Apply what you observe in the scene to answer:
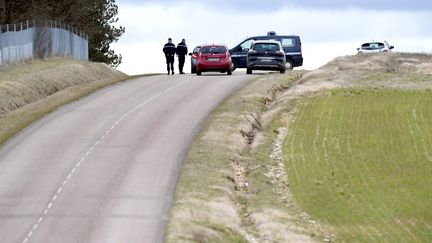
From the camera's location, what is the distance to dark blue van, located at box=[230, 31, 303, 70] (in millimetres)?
66062

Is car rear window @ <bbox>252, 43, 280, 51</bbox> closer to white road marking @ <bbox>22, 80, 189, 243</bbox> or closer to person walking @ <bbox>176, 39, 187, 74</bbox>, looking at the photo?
person walking @ <bbox>176, 39, 187, 74</bbox>

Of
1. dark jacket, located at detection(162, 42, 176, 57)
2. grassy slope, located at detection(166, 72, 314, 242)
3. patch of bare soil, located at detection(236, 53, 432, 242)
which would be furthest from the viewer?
dark jacket, located at detection(162, 42, 176, 57)

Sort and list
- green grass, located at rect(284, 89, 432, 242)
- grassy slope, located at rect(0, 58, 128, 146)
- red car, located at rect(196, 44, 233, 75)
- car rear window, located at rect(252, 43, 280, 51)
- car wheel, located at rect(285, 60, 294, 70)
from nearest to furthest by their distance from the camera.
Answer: green grass, located at rect(284, 89, 432, 242), grassy slope, located at rect(0, 58, 128, 146), car rear window, located at rect(252, 43, 280, 51), red car, located at rect(196, 44, 233, 75), car wheel, located at rect(285, 60, 294, 70)

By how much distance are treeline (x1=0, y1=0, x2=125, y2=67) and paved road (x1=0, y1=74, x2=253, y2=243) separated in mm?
22537

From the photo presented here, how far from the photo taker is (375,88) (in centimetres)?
5103

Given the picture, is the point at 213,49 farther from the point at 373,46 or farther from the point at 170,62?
the point at 373,46

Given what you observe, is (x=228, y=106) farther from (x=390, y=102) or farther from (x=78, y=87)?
(x=78, y=87)

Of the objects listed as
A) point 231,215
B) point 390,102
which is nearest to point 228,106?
point 390,102

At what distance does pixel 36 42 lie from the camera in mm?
62156

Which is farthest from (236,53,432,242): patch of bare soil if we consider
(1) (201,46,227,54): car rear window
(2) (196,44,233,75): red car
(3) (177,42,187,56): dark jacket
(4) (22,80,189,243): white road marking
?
(3) (177,42,187,56): dark jacket

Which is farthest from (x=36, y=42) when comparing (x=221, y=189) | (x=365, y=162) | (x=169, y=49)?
(x=221, y=189)

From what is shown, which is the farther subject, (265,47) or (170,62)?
(170,62)

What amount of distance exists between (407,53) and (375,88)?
59.6 ft

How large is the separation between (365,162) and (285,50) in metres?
31.0
